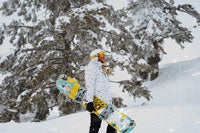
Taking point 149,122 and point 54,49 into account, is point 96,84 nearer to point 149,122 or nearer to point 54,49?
point 149,122

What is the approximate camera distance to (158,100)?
912 centimetres

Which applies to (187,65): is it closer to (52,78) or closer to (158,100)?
(158,100)

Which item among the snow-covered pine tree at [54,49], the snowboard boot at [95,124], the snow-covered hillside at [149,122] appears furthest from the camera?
the snow-covered pine tree at [54,49]

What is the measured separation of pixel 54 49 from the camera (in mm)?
7621

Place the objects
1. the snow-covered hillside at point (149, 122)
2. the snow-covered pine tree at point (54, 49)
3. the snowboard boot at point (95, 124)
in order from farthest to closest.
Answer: the snow-covered pine tree at point (54, 49) < the snow-covered hillside at point (149, 122) < the snowboard boot at point (95, 124)

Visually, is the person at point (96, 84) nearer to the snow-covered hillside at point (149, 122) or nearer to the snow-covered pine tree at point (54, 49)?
the snow-covered hillside at point (149, 122)

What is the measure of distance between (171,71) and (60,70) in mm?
8915

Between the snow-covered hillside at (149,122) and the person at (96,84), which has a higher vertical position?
the person at (96,84)

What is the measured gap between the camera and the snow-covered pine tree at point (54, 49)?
6.21 m

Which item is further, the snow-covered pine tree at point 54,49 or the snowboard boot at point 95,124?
the snow-covered pine tree at point 54,49

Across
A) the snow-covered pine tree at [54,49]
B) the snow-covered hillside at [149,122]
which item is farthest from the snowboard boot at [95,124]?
the snow-covered pine tree at [54,49]

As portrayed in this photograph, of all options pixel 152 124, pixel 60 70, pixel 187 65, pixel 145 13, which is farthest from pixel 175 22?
pixel 152 124

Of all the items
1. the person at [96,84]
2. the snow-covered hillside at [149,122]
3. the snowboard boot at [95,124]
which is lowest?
the snow-covered hillside at [149,122]

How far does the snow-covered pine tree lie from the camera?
6207 mm
